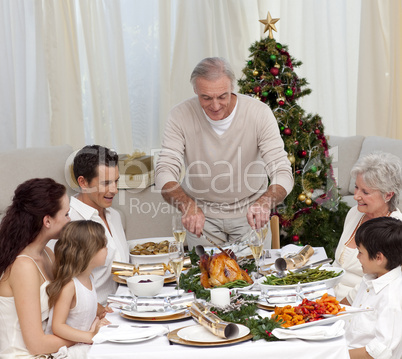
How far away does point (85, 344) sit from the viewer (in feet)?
6.47

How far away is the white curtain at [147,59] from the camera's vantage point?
5406 millimetres

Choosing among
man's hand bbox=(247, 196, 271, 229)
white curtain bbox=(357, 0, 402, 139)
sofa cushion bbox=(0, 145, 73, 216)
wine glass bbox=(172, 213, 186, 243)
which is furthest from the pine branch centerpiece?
white curtain bbox=(357, 0, 402, 139)

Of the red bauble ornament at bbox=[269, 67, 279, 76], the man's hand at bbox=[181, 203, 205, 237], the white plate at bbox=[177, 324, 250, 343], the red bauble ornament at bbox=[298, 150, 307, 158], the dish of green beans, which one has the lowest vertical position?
the dish of green beans

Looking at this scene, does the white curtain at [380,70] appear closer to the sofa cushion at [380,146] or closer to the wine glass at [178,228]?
the sofa cushion at [380,146]

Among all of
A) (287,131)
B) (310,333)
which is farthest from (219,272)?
(287,131)

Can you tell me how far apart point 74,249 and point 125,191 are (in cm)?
276

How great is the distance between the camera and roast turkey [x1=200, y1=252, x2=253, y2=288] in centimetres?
208

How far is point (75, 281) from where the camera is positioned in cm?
206

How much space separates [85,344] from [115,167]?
0.97 m

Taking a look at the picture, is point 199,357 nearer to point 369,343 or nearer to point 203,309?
point 203,309

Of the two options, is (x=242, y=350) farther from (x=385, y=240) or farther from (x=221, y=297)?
(x=385, y=240)

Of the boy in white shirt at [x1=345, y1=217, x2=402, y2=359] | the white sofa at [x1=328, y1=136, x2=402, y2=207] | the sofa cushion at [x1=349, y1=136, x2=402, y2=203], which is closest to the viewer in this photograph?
the boy in white shirt at [x1=345, y1=217, x2=402, y2=359]

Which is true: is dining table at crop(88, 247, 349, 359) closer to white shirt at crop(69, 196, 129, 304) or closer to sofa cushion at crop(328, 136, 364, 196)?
white shirt at crop(69, 196, 129, 304)

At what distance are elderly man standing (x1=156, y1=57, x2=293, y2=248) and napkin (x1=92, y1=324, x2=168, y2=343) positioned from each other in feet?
4.05
